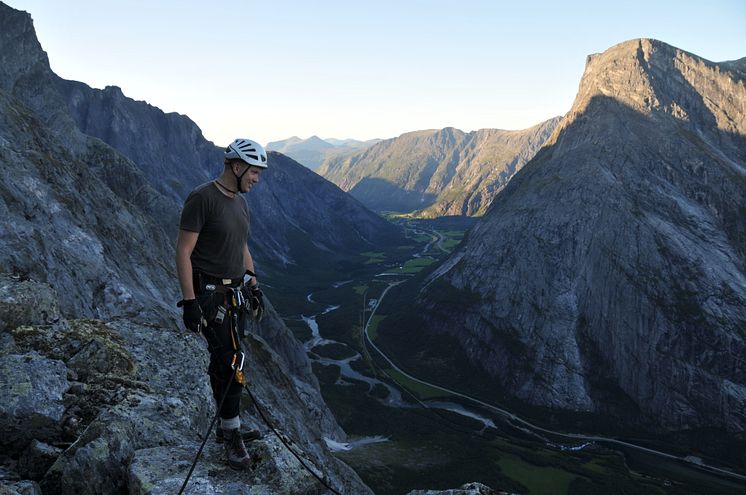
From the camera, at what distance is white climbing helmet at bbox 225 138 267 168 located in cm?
950

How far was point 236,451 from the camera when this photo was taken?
9.10m

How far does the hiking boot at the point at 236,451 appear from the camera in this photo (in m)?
8.90

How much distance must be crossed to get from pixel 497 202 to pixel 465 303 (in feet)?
169

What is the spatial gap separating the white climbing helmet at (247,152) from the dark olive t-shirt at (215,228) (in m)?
0.77

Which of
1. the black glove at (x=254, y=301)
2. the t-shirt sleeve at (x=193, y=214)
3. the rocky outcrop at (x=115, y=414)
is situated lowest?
the rocky outcrop at (x=115, y=414)

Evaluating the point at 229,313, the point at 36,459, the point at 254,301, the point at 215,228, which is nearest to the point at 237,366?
the point at 229,313

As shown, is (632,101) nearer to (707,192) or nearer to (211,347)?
(707,192)

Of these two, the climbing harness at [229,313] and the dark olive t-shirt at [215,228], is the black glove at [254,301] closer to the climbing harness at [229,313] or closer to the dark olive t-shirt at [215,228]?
the climbing harness at [229,313]

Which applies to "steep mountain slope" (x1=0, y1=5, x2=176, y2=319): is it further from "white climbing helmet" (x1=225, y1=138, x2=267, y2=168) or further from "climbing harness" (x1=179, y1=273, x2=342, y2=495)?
"white climbing helmet" (x1=225, y1=138, x2=267, y2=168)

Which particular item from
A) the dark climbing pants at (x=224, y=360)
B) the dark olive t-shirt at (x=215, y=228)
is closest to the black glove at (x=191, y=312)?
the dark climbing pants at (x=224, y=360)

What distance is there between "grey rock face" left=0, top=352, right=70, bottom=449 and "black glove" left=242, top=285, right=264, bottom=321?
4517mm

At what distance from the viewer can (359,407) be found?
127812 millimetres

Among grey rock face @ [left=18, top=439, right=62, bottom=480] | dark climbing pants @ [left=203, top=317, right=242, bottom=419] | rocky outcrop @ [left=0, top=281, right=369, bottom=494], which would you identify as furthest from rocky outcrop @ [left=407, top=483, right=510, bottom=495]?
grey rock face @ [left=18, top=439, right=62, bottom=480]

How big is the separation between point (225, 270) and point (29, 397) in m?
4.92
